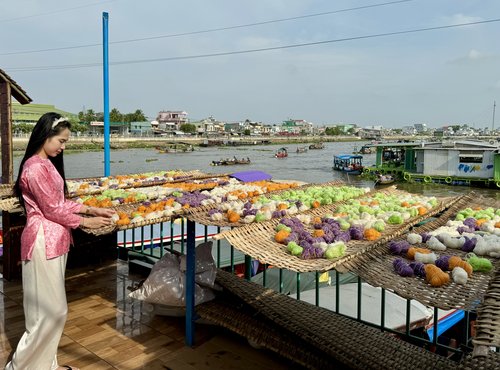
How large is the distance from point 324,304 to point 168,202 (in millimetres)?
2204

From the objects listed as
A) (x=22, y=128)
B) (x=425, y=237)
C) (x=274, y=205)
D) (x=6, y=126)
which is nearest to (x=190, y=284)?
(x=274, y=205)

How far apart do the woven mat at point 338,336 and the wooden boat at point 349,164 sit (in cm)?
3645

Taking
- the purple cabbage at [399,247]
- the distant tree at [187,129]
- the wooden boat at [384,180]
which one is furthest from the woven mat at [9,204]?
the distant tree at [187,129]

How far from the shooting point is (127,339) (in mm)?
3729

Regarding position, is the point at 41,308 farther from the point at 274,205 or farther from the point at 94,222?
the point at 274,205

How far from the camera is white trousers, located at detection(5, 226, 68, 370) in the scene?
2619 mm

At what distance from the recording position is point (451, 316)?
5582 millimetres

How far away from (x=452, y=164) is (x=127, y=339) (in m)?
32.2

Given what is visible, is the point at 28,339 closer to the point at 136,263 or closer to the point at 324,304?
the point at 136,263

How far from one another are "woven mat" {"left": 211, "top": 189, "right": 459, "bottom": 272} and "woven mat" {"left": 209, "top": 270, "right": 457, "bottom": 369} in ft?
2.32

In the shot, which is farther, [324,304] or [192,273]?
[324,304]

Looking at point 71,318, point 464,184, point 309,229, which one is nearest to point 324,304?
point 309,229

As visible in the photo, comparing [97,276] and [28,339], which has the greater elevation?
[28,339]

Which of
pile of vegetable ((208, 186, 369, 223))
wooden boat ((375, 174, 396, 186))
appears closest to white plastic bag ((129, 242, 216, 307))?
pile of vegetable ((208, 186, 369, 223))
